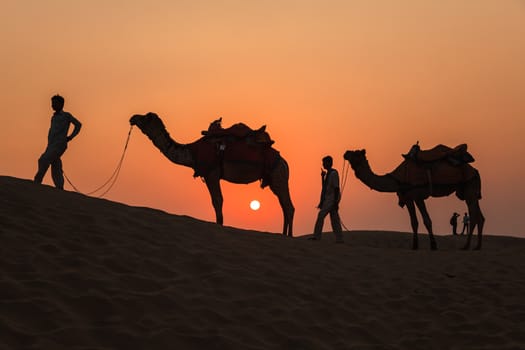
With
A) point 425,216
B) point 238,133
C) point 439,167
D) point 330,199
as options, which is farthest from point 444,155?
point 238,133

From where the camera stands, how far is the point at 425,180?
56.1 ft

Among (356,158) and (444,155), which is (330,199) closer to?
(356,158)

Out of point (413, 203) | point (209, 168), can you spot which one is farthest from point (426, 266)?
point (209, 168)

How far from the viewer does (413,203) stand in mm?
17391

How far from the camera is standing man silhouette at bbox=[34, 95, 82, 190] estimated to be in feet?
45.1

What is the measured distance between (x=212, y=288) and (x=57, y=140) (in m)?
5.39

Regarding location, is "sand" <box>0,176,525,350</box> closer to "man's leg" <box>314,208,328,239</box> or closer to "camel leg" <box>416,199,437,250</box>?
"man's leg" <box>314,208,328,239</box>

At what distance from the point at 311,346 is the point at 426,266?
5.17m

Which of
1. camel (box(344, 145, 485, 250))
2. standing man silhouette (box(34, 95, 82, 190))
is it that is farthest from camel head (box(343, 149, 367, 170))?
standing man silhouette (box(34, 95, 82, 190))

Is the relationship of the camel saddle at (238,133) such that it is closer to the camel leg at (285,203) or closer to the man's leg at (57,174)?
the camel leg at (285,203)

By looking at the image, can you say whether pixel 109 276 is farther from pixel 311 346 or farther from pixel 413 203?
pixel 413 203

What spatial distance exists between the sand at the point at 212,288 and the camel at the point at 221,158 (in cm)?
303

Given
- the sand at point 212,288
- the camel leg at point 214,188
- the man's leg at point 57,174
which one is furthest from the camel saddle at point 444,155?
the man's leg at point 57,174

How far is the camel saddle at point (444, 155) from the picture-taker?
17109 millimetres
